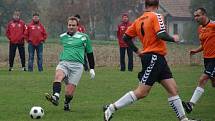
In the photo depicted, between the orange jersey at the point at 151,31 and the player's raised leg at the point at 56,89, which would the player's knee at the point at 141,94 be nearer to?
the orange jersey at the point at 151,31

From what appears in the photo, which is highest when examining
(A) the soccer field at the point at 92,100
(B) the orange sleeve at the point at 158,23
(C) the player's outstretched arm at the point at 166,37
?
(B) the orange sleeve at the point at 158,23

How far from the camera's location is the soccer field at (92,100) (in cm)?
1048

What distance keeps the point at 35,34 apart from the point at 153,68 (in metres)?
13.2

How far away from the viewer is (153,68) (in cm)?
899

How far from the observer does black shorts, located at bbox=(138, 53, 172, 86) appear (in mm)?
9000

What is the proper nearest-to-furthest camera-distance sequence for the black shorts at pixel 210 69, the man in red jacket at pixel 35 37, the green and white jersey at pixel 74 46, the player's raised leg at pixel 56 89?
1. the player's raised leg at pixel 56 89
2. the green and white jersey at pixel 74 46
3. the black shorts at pixel 210 69
4. the man in red jacket at pixel 35 37

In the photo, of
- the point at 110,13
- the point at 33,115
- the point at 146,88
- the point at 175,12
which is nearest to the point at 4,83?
the point at 33,115

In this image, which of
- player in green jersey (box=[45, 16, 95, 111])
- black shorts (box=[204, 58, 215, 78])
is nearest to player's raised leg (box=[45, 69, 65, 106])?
Answer: player in green jersey (box=[45, 16, 95, 111])

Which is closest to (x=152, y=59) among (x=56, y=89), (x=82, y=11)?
(x=56, y=89)

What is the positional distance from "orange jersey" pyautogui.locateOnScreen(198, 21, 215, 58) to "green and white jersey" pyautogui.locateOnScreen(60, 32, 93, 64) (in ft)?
8.02

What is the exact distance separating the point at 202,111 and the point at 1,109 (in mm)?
3987

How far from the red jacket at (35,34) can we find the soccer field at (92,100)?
121 inches

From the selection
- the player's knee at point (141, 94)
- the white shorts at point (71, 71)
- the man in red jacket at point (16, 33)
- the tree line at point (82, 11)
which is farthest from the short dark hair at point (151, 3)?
the tree line at point (82, 11)

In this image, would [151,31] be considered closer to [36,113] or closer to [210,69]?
[36,113]
